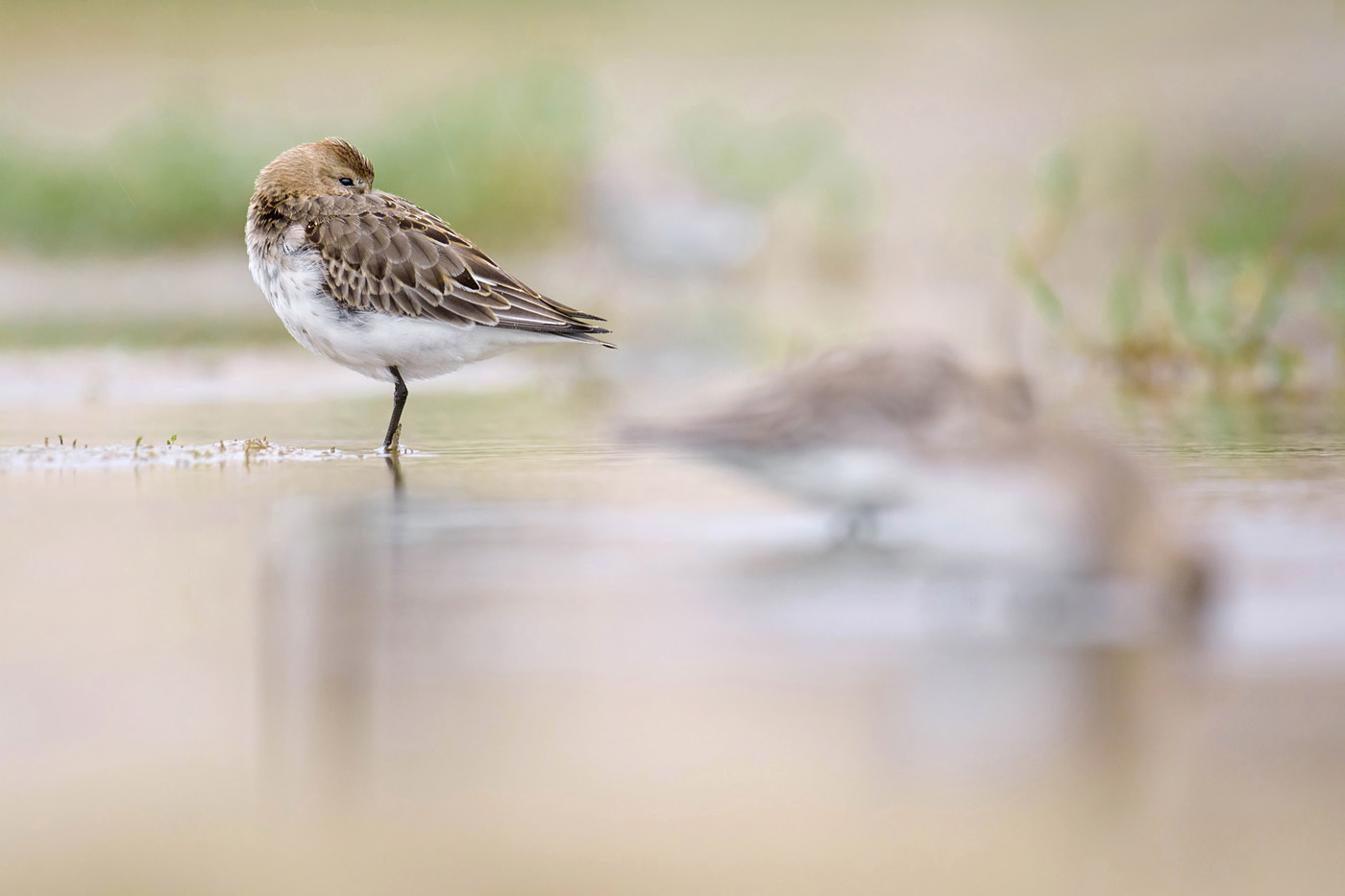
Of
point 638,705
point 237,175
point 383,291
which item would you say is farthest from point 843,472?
point 237,175

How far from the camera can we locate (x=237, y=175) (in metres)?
17.2

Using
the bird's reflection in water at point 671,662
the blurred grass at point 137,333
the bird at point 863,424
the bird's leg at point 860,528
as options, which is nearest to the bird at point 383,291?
the bird's reflection in water at point 671,662

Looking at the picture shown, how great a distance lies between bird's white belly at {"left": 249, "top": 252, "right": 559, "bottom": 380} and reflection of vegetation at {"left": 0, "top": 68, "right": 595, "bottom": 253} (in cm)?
986

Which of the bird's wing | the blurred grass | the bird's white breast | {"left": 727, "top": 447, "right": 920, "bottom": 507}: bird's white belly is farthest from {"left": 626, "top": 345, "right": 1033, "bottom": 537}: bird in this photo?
the blurred grass

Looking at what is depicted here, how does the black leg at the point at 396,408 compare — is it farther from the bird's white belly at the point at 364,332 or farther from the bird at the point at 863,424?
the bird at the point at 863,424

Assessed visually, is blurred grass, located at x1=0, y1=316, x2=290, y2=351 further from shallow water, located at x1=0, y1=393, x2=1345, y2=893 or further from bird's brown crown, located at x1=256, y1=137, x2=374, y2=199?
shallow water, located at x1=0, y1=393, x2=1345, y2=893

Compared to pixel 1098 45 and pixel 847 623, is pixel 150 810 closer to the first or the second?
pixel 847 623

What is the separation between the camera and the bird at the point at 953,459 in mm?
4516

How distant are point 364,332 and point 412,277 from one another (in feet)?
1.02

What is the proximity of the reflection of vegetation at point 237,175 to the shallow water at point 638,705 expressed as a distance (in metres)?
11.7

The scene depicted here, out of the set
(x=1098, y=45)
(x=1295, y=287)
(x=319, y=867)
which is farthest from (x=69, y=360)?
(x=1098, y=45)

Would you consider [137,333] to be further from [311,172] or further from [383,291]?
[383,291]

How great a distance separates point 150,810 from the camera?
3.10 m

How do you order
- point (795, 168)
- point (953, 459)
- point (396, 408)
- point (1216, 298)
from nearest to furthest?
point (953, 459)
point (396, 408)
point (1216, 298)
point (795, 168)
